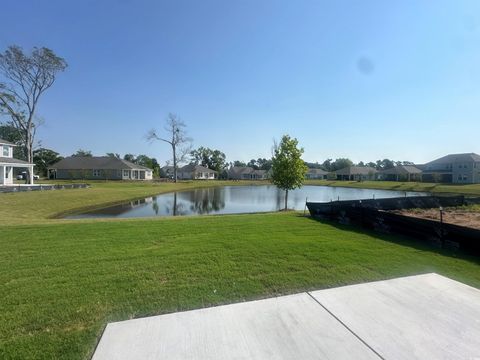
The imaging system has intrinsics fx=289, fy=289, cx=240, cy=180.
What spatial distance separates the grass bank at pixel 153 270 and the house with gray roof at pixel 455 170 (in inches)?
2412

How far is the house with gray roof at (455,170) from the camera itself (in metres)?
54.4

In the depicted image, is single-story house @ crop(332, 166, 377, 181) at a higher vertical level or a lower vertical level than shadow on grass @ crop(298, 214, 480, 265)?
higher

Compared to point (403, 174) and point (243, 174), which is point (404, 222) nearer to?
point (403, 174)

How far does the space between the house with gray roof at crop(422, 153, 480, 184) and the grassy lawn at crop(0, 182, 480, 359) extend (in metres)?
61.2

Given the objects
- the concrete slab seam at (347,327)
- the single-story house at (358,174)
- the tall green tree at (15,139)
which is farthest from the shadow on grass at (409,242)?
the tall green tree at (15,139)

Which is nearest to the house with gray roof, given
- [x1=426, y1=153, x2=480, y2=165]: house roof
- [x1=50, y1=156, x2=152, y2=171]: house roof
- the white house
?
[x1=426, y1=153, x2=480, y2=165]: house roof

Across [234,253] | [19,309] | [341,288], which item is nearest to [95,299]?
[19,309]


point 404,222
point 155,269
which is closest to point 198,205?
point 404,222

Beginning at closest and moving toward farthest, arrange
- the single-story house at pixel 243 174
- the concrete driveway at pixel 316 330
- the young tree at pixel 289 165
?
the concrete driveway at pixel 316 330 → the young tree at pixel 289 165 → the single-story house at pixel 243 174

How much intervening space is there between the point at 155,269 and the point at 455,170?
69.3 metres

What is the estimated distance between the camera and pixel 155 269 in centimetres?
505

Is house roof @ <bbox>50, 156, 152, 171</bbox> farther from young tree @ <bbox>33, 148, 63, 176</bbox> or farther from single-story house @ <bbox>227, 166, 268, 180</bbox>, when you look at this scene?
single-story house @ <bbox>227, 166, 268, 180</bbox>

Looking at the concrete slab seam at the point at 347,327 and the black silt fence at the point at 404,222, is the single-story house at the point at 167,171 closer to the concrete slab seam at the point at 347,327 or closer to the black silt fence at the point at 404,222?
the black silt fence at the point at 404,222

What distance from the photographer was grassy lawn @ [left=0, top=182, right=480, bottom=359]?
3.33m
